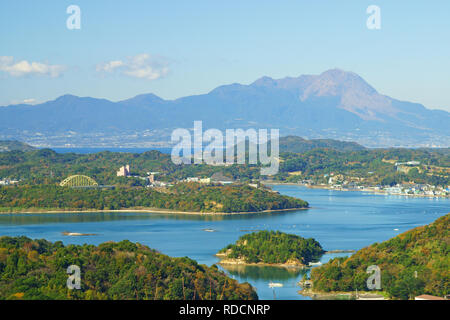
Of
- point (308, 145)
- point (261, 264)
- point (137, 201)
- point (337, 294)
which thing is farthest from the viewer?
point (308, 145)

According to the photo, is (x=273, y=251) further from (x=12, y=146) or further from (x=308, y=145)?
(x=308, y=145)

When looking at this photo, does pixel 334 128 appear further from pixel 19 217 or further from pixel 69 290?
pixel 69 290

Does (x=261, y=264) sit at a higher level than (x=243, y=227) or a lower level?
higher

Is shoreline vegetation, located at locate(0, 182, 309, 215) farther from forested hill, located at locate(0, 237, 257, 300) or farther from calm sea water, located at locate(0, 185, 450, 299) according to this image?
forested hill, located at locate(0, 237, 257, 300)
